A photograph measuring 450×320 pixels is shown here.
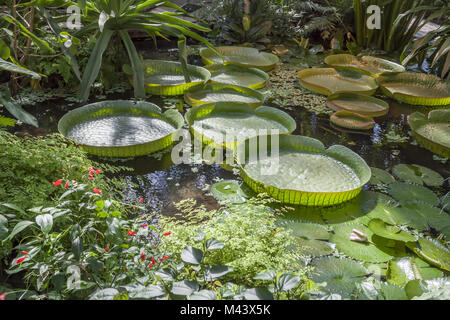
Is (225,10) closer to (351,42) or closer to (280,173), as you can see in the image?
(351,42)

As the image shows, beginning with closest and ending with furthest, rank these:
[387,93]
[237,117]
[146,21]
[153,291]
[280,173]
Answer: [153,291] < [280,173] < [237,117] < [146,21] < [387,93]

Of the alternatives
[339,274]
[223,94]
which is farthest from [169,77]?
[339,274]

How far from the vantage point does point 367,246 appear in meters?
2.03

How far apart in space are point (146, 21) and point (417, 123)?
2.57m

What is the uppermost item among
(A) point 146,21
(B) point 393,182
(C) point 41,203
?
(A) point 146,21

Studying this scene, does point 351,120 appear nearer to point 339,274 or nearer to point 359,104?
point 359,104

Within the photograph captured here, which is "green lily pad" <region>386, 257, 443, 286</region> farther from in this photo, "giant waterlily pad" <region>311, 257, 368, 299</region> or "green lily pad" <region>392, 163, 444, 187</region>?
"green lily pad" <region>392, 163, 444, 187</region>

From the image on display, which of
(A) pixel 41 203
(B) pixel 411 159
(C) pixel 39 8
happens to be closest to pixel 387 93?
(B) pixel 411 159

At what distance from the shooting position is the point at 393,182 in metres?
2.58

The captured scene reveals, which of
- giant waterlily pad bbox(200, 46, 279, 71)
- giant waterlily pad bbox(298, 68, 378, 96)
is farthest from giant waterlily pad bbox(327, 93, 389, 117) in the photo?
giant waterlily pad bbox(200, 46, 279, 71)

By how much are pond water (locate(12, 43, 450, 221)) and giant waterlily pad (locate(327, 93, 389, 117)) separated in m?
0.11

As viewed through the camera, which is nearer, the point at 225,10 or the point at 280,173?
the point at 280,173

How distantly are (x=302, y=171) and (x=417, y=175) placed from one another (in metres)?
0.87

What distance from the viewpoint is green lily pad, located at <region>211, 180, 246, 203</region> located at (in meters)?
2.31
